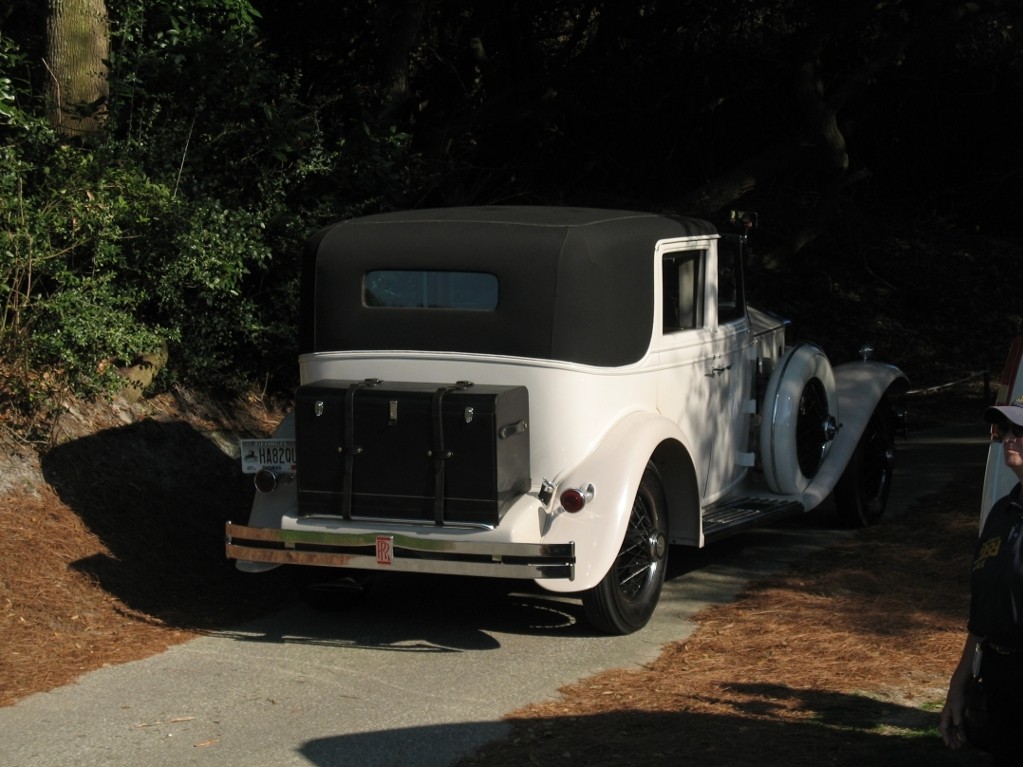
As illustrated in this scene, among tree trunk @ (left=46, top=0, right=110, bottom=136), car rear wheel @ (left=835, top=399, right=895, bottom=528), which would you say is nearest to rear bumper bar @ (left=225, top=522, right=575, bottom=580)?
car rear wheel @ (left=835, top=399, right=895, bottom=528)

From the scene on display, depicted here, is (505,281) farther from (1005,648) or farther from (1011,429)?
(1005,648)

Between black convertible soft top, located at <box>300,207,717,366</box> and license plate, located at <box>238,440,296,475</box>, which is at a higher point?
black convertible soft top, located at <box>300,207,717,366</box>

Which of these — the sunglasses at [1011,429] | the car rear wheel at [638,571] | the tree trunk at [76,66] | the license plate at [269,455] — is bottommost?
the car rear wheel at [638,571]

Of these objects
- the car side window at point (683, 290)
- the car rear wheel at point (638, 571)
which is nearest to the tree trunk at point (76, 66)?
the car side window at point (683, 290)

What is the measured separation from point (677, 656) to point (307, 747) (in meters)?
2.05

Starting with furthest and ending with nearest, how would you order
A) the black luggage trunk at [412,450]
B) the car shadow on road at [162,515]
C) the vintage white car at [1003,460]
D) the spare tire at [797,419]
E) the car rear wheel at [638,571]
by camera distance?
the spare tire at [797,419]
the car shadow on road at [162,515]
the car rear wheel at [638,571]
the black luggage trunk at [412,450]
the vintage white car at [1003,460]

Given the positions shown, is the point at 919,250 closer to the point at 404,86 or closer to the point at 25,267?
the point at 404,86

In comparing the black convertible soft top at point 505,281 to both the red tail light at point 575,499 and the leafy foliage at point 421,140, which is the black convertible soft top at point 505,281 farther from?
the leafy foliage at point 421,140

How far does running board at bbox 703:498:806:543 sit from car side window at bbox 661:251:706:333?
1.13 m

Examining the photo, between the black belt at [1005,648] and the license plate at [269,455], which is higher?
the license plate at [269,455]

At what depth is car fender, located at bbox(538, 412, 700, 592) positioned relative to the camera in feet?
21.2

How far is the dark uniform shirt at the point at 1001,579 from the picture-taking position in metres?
3.72

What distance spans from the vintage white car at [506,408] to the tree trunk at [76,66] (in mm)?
3612

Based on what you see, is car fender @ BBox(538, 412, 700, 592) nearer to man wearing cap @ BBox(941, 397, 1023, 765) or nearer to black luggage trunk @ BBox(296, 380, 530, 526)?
black luggage trunk @ BBox(296, 380, 530, 526)
